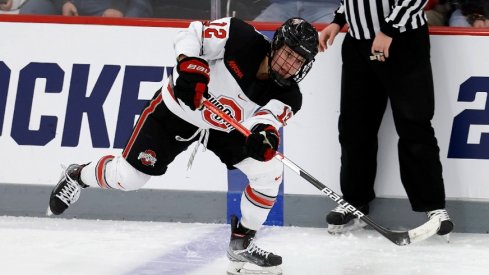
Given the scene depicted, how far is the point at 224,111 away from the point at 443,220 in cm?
113

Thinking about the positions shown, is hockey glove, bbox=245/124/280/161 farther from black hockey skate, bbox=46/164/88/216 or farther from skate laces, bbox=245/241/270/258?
black hockey skate, bbox=46/164/88/216

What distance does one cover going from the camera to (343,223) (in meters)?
3.81

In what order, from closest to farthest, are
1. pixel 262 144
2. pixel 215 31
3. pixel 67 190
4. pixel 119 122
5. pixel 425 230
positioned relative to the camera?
1. pixel 262 144
2. pixel 215 31
3. pixel 67 190
4. pixel 425 230
5. pixel 119 122

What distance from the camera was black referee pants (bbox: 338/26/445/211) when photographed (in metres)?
3.66

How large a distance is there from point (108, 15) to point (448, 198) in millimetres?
1682

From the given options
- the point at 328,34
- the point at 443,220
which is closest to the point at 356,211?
the point at 443,220

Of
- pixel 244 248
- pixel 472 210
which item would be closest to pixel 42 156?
pixel 244 248

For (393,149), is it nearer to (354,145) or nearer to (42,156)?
(354,145)

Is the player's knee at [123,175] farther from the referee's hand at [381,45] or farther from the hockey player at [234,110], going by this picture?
the referee's hand at [381,45]

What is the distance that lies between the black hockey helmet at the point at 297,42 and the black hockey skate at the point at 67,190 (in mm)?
960

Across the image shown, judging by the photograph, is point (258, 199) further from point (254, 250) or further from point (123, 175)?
point (123, 175)

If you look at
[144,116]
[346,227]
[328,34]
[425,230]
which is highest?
[328,34]

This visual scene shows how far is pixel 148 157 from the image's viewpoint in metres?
3.20

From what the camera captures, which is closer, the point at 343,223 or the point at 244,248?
the point at 244,248
